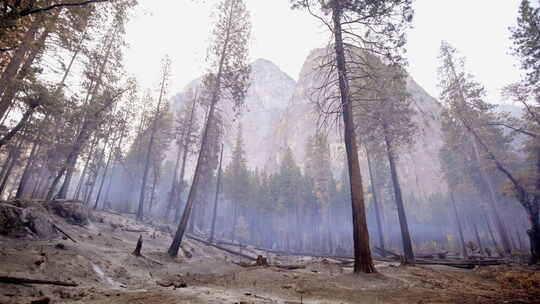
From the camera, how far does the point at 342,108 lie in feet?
29.2

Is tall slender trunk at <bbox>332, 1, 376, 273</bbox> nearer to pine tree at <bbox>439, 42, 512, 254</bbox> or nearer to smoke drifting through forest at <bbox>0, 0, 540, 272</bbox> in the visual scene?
smoke drifting through forest at <bbox>0, 0, 540, 272</bbox>

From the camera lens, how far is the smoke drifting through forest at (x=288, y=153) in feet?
29.0

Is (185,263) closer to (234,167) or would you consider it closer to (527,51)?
(527,51)

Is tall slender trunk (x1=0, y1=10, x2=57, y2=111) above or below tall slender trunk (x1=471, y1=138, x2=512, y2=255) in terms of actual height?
above

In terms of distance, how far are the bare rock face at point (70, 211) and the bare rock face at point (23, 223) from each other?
455 cm

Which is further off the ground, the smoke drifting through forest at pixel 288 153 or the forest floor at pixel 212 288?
the smoke drifting through forest at pixel 288 153

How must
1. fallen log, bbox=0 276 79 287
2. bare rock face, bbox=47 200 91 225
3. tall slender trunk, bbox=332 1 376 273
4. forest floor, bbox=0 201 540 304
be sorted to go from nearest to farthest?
1. fallen log, bbox=0 276 79 287
2. forest floor, bbox=0 201 540 304
3. tall slender trunk, bbox=332 1 376 273
4. bare rock face, bbox=47 200 91 225

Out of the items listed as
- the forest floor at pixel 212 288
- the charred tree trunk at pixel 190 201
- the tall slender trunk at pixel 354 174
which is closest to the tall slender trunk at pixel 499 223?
the forest floor at pixel 212 288

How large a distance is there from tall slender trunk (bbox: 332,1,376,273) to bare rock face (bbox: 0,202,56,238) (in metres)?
10.6

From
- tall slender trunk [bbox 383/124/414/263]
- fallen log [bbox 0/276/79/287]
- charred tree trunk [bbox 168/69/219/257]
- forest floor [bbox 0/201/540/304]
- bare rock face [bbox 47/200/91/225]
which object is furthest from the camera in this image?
tall slender trunk [bbox 383/124/414/263]

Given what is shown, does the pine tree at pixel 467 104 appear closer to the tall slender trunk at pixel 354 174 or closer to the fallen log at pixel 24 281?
the tall slender trunk at pixel 354 174

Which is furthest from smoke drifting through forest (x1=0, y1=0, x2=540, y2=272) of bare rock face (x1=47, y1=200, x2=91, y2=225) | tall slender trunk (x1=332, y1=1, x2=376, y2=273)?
bare rock face (x1=47, y1=200, x2=91, y2=225)

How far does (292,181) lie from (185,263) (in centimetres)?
3207

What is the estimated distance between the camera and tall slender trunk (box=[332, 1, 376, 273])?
23.9ft
